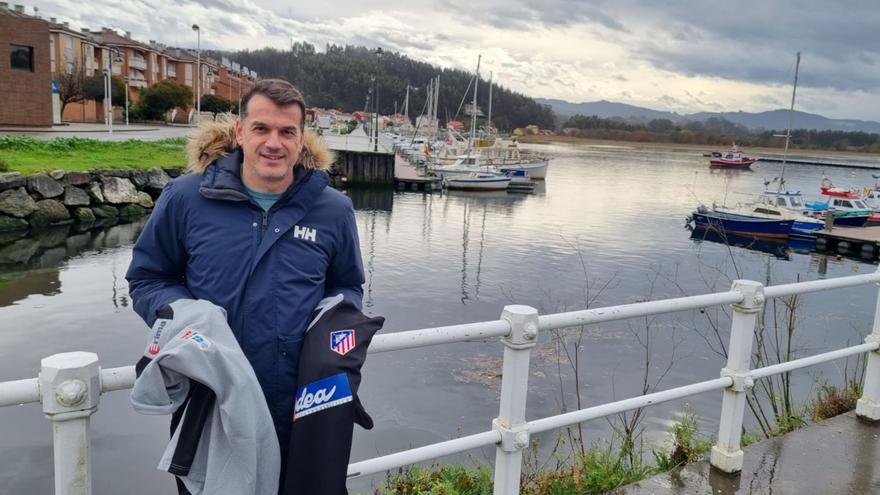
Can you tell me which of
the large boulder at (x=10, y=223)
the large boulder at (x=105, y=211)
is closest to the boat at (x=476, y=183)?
the large boulder at (x=105, y=211)

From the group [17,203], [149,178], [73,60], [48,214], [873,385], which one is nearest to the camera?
[873,385]

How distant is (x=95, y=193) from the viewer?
2611 cm

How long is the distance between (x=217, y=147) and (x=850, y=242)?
35688 millimetres

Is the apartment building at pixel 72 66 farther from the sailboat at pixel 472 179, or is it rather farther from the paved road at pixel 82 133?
the sailboat at pixel 472 179

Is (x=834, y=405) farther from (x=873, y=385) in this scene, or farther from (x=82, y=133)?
(x=82, y=133)

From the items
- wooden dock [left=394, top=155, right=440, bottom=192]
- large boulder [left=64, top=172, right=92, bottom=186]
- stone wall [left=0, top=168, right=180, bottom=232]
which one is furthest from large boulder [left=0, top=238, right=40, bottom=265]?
wooden dock [left=394, top=155, right=440, bottom=192]

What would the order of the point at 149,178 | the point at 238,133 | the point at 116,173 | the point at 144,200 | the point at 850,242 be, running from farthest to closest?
the point at 850,242 → the point at 149,178 → the point at 144,200 → the point at 116,173 → the point at 238,133

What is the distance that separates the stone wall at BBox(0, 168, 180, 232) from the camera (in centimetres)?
2261

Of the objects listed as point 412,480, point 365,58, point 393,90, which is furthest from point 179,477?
point 365,58

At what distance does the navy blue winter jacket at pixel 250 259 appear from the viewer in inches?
83.7

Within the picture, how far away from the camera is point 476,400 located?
1089 cm

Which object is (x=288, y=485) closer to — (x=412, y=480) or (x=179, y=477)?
(x=179, y=477)

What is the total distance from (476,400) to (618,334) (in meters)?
5.14

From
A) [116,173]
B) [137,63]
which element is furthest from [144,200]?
[137,63]
